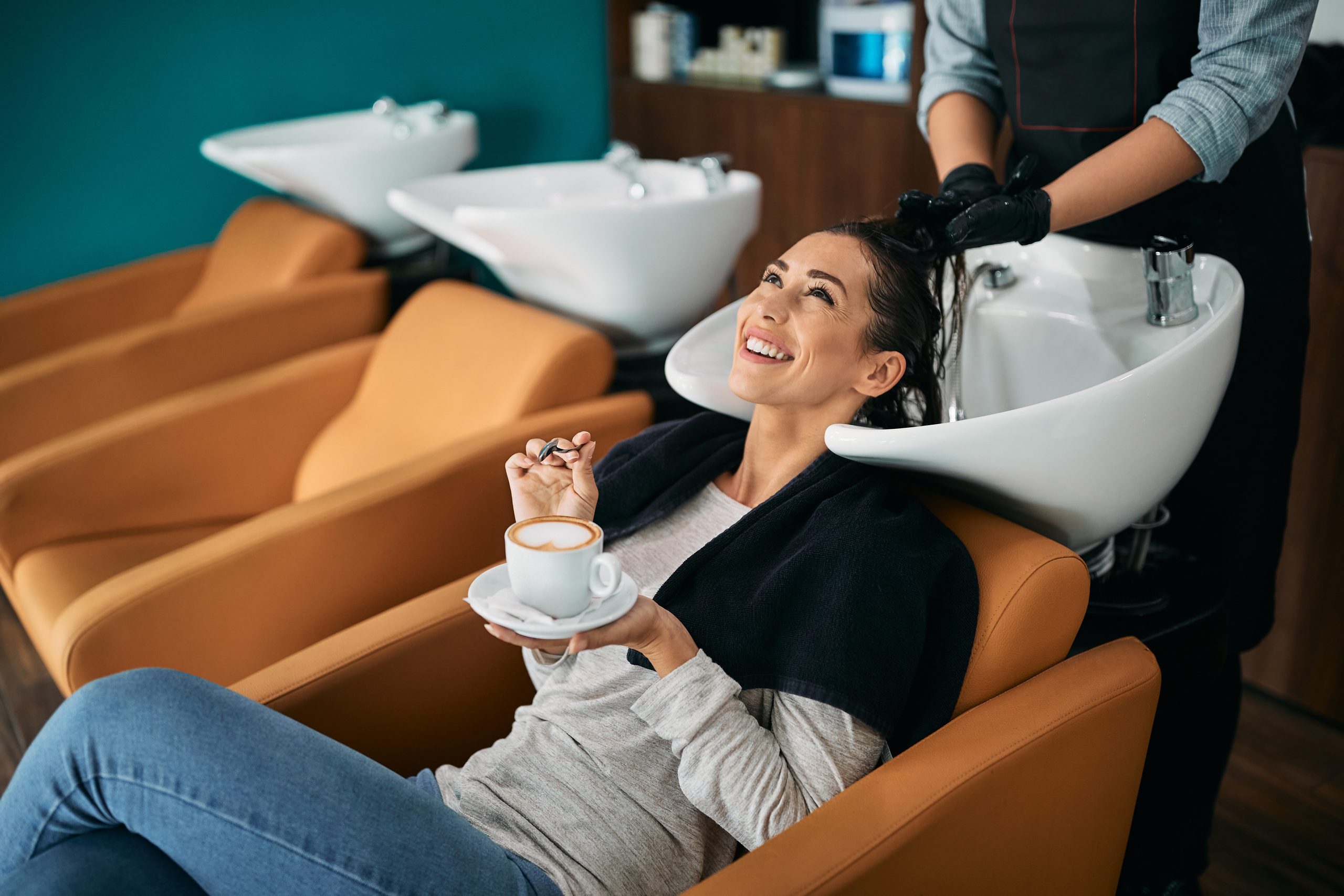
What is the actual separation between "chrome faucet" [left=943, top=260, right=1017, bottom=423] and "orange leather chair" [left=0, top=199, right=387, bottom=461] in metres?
1.42

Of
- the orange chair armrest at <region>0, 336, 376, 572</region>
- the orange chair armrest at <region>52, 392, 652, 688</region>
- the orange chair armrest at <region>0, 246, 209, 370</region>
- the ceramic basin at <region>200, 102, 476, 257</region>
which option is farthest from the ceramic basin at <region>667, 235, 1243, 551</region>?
the orange chair armrest at <region>0, 246, 209, 370</region>

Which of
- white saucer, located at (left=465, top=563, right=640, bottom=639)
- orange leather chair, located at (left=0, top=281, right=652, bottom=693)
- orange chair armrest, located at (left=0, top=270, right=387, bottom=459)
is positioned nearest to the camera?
white saucer, located at (left=465, top=563, right=640, bottom=639)

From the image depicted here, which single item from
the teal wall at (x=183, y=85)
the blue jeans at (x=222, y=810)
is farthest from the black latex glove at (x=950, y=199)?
the teal wall at (x=183, y=85)

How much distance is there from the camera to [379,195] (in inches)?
93.2

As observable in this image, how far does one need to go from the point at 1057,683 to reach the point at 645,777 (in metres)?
0.39

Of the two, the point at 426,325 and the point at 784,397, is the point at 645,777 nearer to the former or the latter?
the point at 784,397

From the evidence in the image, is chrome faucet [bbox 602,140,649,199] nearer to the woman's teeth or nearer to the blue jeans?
the woman's teeth

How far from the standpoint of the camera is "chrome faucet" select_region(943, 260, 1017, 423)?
1274 millimetres

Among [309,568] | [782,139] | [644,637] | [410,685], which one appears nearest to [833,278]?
[644,637]

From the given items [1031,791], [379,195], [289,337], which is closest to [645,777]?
[1031,791]

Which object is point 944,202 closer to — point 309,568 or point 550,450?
point 550,450

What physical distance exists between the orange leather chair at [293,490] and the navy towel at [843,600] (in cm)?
63

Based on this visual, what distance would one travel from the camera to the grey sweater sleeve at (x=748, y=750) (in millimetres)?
892

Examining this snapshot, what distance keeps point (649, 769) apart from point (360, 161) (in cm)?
173
